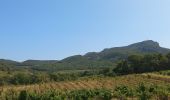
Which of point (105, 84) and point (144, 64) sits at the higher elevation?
point (144, 64)

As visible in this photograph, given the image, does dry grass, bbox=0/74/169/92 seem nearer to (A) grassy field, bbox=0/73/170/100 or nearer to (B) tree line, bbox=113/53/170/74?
(A) grassy field, bbox=0/73/170/100

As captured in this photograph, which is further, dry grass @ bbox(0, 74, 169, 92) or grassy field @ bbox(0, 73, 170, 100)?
dry grass @ bbox(0, 74, 169, 92)

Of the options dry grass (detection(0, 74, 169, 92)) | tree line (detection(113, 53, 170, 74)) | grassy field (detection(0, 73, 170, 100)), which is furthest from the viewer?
tree line (detection(113, 53, 170, 74))

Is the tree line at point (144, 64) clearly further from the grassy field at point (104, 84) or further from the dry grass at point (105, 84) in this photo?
the grassy field at point (104, 84)

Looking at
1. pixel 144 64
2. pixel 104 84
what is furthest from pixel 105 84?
pixel 144 64

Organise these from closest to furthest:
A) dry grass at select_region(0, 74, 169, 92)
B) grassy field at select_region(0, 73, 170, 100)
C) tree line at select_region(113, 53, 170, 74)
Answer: grassy field at select_region(0, 73, 170, 100), dry grass at select_region(0, 74, 169, 92), tree line at select_region(113, 53, 170, 74)

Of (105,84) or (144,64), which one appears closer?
(105,84)

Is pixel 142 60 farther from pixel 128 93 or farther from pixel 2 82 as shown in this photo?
pixel 128 93

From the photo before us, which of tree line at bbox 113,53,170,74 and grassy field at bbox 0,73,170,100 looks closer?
grassy field at bbox 0,73,170,100

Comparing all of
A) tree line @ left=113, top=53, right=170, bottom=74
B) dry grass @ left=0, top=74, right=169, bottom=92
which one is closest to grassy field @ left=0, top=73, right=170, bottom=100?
dry grass @ left=0, top=74, right=169, bottom=92

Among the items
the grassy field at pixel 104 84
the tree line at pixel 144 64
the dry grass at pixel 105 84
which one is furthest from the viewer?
the tree line at pixel 144 64

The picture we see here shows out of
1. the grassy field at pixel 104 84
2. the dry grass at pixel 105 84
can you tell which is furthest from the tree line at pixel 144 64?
the grassy field at pixel 104 84

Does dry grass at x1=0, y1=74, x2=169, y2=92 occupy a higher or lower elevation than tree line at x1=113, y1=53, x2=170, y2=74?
lower

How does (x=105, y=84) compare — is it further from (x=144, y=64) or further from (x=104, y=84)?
(x=144, y=64)
